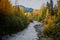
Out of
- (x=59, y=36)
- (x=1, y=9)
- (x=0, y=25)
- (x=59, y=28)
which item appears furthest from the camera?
(x=1, y=9)

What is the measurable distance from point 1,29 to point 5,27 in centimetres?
154

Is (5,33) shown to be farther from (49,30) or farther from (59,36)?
(59,36)

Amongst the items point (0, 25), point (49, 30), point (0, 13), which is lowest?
point (49, 30)

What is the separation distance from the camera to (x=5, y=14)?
20.1m

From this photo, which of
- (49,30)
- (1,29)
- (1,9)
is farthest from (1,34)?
(49,30)

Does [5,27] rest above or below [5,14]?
below

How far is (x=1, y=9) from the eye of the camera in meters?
19.5

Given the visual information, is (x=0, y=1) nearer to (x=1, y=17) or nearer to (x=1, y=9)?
(x=1, y=9)

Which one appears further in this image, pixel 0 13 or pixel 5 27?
pixel 5 27

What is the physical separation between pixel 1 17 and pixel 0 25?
0.87m

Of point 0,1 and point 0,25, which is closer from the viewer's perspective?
point 0,25

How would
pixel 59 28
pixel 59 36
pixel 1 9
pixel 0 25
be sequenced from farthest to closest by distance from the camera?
pixel 1 9 → pixel 0 25 → pixel 59 28 → pixel 59 36

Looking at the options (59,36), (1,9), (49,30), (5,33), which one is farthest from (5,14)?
(59,36)

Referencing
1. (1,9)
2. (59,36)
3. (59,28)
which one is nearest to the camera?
(59,36)
